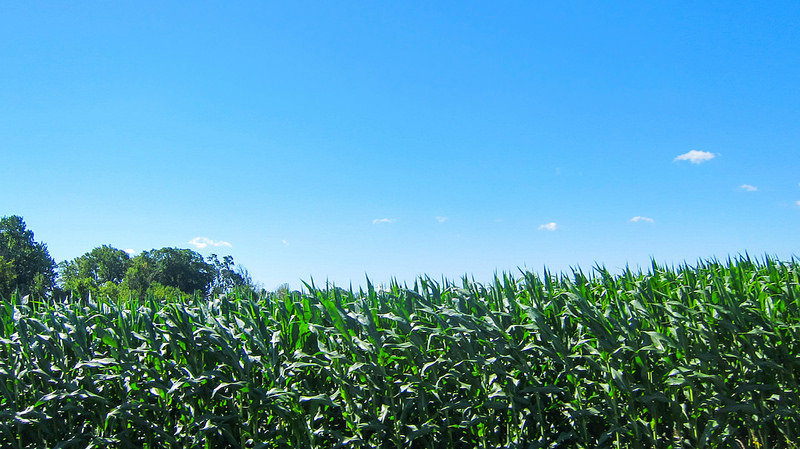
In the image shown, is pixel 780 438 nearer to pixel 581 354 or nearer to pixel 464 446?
pixel 581 354

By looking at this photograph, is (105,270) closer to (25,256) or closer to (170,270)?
(170,270)

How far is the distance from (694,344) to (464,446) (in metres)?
1.94

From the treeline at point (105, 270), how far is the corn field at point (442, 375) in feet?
172

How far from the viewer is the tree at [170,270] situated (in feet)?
230

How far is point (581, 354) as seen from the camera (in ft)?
13.6

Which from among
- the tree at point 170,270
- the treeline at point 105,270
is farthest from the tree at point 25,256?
the tree at point 170,270

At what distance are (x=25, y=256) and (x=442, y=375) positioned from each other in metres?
63.8

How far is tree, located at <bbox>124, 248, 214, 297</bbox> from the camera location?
7019cm

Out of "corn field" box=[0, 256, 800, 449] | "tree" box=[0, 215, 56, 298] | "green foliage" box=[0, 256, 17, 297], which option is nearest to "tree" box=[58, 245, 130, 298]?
"tree" box=[0, 215, 56, 298]

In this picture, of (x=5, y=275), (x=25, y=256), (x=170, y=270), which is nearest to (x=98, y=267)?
(x=170, y=270)

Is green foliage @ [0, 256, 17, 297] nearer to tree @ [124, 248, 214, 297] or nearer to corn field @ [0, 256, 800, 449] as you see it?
tree @ [124, 248, 214, 297]

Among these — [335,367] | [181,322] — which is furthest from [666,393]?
[181,322]

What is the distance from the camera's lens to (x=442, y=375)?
14.1 feet

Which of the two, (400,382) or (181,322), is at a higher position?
(181,322)
